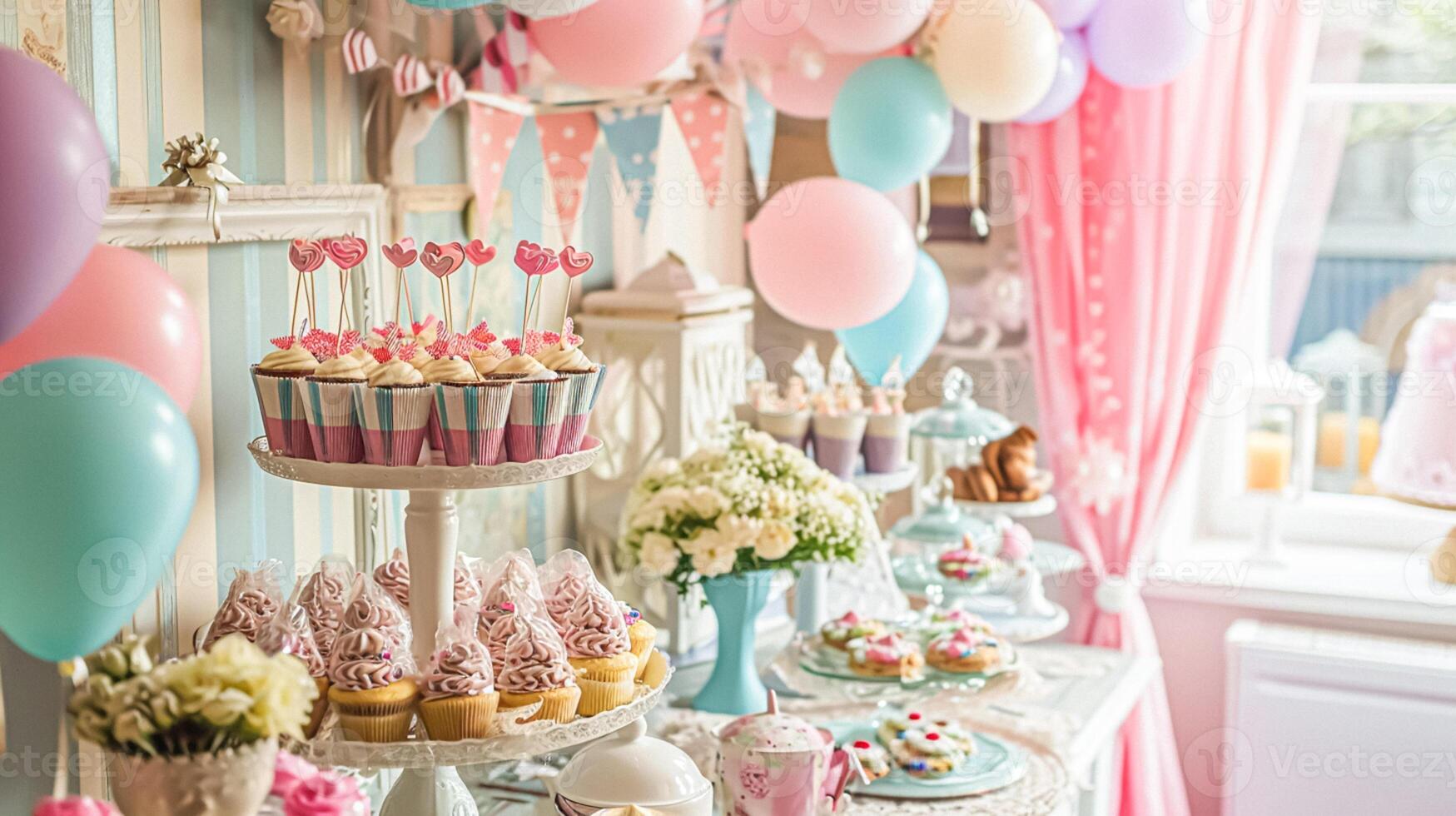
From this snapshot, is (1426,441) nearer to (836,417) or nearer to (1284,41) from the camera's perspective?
(1284,41)

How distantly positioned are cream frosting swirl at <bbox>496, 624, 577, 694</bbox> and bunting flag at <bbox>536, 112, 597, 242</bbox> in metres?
0.86

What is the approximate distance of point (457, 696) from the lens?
1.38 meters

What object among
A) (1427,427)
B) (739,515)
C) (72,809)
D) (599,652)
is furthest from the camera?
(1427,427)

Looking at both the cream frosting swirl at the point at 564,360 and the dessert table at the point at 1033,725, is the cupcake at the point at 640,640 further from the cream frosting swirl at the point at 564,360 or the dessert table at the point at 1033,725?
the dessert table at the point at 1033,725

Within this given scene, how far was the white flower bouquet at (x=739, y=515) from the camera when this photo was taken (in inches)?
83.1

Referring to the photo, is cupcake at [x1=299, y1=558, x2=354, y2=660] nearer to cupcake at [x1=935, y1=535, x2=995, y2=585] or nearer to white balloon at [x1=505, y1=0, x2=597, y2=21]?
white balloon at [x1=505, y1=0, x2=597, y2=21]

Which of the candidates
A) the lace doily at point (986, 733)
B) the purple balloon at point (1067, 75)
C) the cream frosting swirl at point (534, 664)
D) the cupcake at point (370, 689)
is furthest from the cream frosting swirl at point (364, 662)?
the purple balloon at point (1067, 75)

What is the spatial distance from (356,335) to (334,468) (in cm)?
18

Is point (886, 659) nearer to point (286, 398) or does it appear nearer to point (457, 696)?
point (457, 696)

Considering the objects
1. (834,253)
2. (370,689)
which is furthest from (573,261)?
(834,253)

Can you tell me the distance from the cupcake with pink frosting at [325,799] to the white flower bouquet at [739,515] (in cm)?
100

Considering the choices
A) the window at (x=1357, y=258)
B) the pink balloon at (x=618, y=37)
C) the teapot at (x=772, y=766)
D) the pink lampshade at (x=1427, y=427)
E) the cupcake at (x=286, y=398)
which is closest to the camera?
the cupcake at (x=286, y=398)

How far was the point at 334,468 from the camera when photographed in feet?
4.42

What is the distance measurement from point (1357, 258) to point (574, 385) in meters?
2.37
